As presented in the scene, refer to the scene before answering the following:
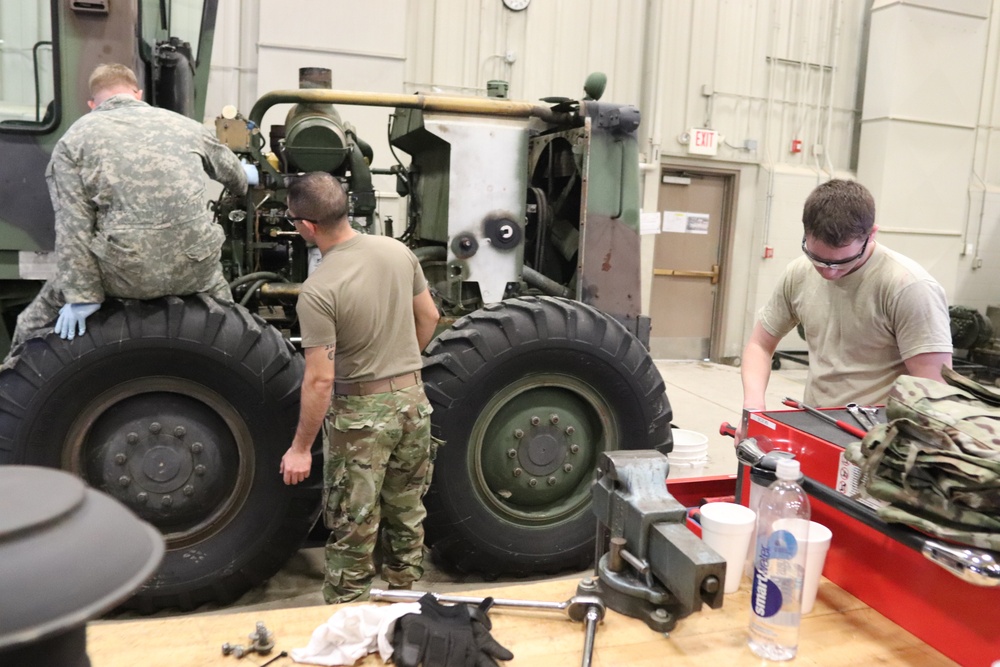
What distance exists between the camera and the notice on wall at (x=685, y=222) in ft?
28.1

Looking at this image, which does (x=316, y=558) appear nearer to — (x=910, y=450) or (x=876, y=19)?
(x=910, y=450)

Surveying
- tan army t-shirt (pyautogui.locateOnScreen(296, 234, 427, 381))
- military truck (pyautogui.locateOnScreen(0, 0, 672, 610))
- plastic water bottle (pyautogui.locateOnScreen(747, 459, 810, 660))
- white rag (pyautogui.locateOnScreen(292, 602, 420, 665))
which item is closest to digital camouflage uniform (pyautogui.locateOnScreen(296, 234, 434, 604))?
tan army t-shirt (pyautogui.locateOnScreen(296, 234, 427, 381))

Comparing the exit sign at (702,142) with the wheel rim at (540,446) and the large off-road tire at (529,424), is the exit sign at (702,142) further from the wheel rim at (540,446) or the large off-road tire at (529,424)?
the wheel rim at (540,446)

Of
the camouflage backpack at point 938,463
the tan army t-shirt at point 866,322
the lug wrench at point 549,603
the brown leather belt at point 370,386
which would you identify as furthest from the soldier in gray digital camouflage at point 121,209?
the camouflage backpack at point 938,463

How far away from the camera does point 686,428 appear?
598cm

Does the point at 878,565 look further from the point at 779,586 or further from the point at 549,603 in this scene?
the point at 549,603

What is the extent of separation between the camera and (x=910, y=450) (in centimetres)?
141

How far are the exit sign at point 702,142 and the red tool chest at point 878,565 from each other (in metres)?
6.78

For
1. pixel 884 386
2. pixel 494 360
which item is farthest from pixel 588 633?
pixel 494 360

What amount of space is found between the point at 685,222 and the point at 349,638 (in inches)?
310

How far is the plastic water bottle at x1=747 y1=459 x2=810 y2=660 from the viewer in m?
1.38

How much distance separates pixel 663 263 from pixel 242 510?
655 centimetres

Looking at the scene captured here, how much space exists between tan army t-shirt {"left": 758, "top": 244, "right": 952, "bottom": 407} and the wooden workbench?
0.98 meters

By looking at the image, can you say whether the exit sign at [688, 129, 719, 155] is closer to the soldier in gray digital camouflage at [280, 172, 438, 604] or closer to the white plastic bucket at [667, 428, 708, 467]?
the white plastic bucket at [667, 428, 708, 467]
